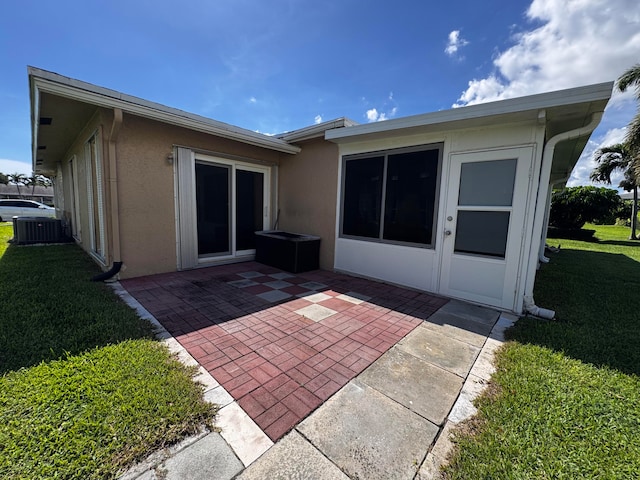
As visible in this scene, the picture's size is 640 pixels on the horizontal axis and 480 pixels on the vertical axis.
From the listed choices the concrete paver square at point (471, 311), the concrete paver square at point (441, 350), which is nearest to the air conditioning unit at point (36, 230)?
the concrete paver square at point (441, 350)

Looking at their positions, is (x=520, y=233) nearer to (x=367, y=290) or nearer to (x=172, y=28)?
(x=367, y=290)

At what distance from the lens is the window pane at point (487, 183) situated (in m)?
3.66

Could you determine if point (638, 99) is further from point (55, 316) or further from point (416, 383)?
point (55, 316)

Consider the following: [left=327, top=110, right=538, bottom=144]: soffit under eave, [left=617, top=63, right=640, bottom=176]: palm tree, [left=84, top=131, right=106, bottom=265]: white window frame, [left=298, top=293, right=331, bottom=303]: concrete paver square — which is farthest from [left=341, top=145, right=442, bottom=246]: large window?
[left=617, top=63, right=640, bottom=176]: palm tree

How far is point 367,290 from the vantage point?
179 inches

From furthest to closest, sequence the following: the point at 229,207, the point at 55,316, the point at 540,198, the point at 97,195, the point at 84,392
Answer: the point at 229,207 < the point at 97,195 < the point at 540,198 < the point at 55,316 < the point at 84,392

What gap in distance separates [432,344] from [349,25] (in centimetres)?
635

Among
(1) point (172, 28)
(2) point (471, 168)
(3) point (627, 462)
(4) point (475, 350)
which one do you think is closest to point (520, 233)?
Answer: (2) point (471, 168)

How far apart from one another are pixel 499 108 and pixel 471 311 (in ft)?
8.96

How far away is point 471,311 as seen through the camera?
3.75 m

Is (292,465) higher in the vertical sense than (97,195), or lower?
lower

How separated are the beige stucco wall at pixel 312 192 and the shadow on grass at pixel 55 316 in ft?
12.4

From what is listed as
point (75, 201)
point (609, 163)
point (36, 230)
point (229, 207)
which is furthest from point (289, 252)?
point (609, 163)

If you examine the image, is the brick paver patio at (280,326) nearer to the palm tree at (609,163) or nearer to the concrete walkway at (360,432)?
the concrete walkway at (360,432)
